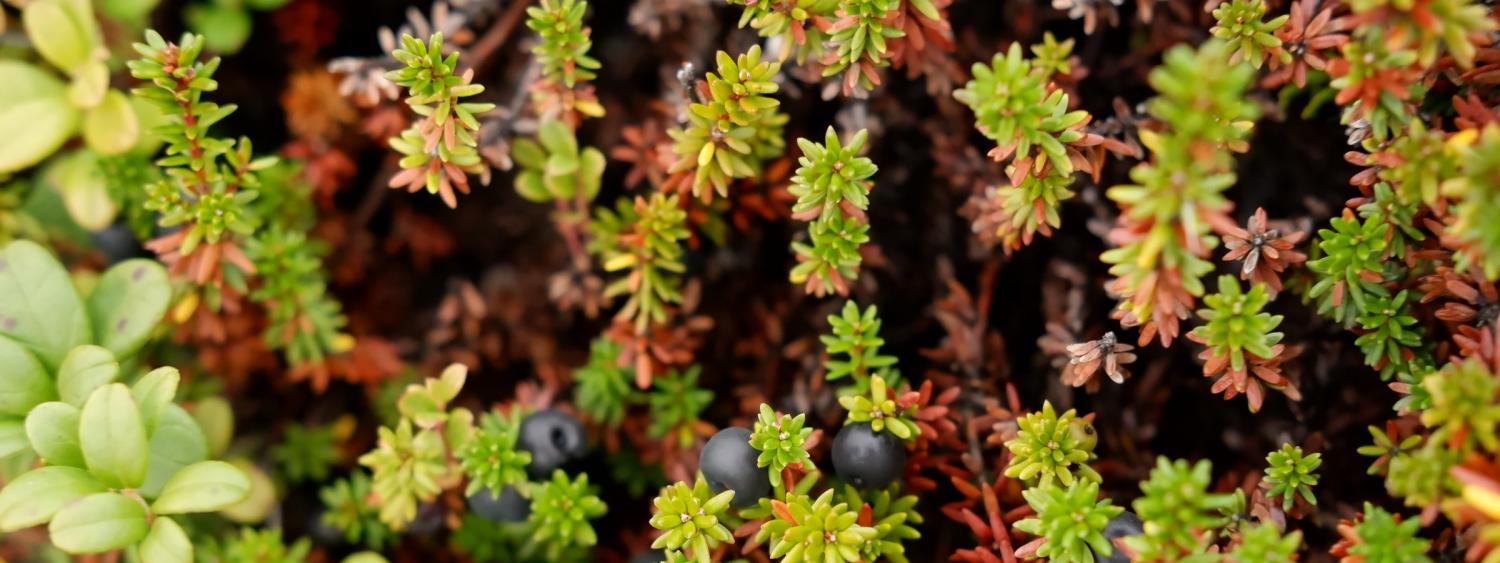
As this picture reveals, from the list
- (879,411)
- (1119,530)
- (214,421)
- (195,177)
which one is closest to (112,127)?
(195,177)

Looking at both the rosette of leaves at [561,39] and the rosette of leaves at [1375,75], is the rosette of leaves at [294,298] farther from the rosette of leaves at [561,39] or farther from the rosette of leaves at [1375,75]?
the rosette of leaves at [1375,75]

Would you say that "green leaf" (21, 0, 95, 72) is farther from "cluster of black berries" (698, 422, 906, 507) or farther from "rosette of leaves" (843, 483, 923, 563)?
"rosette of leaves" (843, 483, 923, 563)

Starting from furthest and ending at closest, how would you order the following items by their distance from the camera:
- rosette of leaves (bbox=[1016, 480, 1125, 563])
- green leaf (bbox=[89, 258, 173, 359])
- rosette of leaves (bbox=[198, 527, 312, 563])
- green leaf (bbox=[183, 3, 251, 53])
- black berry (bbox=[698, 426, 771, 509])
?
1. green leaf (bbox=[183, 3, 251, 53])
2. rosette of leaves (bbox=[198, 527, 312, 563])
3. green leaf (bbox=[89, 258, 173, 359])
4. black berry (bbox=[698, 426, 771, 509])
5. rosette of leaves (bbox=[1016, 480, 1125, 563])

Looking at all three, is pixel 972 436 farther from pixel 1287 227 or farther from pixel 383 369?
pixel 383 369

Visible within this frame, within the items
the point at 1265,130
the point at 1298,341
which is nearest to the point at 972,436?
the point at 1298,341

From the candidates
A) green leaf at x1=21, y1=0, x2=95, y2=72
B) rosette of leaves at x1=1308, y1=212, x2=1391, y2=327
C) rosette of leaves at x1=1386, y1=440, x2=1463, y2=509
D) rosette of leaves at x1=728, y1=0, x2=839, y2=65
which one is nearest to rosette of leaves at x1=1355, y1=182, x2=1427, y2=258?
rosette of leaves at x1=1308, y1=212, x2=1391, y2=327

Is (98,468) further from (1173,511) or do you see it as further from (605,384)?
(1173,511)
